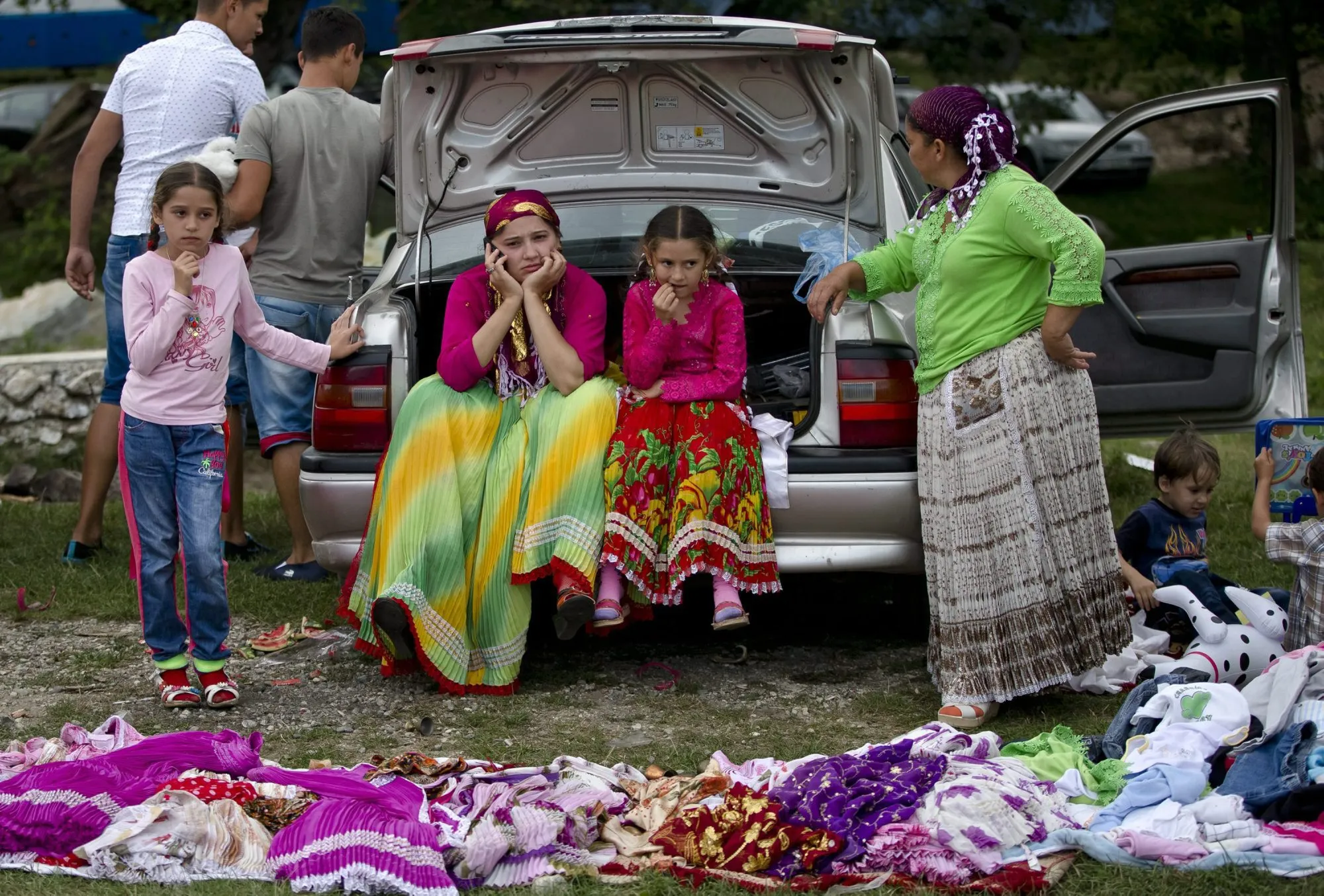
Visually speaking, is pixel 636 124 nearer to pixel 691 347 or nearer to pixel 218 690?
pixel 691 347

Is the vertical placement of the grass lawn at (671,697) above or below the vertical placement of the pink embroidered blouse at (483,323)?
below

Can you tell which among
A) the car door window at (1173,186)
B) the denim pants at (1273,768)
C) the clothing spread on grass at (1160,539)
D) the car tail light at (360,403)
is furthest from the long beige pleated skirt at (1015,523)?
the car door window at (1173,186)

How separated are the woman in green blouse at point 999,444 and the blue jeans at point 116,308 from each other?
127 inches

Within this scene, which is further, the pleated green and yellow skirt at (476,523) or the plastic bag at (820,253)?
the plastic bag at (820,253)

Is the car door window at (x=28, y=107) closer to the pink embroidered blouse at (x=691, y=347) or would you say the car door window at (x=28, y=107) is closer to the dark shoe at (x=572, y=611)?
the pink embroidered blouse at (x=691, y=347)

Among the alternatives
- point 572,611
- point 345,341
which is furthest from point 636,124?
point 572,611

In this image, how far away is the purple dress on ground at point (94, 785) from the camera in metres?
3.36

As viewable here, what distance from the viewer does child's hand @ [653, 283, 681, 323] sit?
184 inches

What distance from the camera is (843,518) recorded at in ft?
15.2

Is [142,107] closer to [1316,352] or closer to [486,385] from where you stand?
[486,385]

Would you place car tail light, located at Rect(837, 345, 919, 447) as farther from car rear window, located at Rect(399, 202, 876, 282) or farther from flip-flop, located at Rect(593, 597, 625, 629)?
flip-flop, located at Rect(593, 597, 625, 629)

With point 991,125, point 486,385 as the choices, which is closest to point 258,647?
point 486,385

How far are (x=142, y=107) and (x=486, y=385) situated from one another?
2205mm

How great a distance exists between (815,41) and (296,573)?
2.98 m
